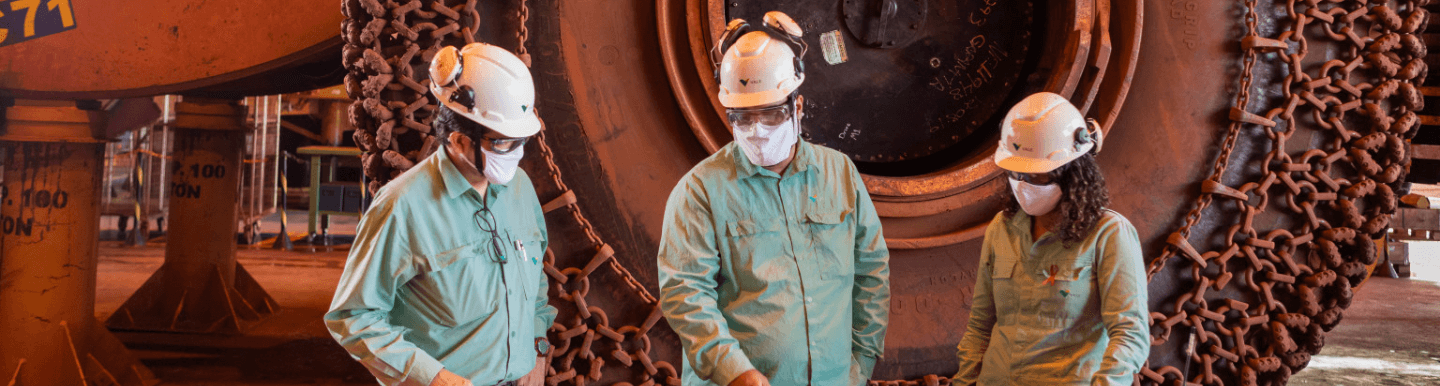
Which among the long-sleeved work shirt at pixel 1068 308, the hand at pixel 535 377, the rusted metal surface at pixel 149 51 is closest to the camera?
the long-sleeved work shirt at pixel 1068 308

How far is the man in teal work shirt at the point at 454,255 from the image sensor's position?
168cm

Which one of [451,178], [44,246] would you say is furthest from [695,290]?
[44,246]

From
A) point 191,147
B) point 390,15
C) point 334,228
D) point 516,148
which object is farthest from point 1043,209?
point 334,228

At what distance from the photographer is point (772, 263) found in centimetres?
198

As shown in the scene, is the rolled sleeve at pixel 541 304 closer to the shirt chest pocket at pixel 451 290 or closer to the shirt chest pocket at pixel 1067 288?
the shirt chest pocket at pixel 451 290

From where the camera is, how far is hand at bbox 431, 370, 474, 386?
65.7 inches

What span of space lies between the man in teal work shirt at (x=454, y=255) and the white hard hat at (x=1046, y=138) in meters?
1.05

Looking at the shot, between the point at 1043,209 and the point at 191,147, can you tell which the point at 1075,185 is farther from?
the point at 191,147

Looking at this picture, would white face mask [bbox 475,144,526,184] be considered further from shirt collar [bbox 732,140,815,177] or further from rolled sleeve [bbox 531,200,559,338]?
shirt collar [bbox 732,140,815,177]

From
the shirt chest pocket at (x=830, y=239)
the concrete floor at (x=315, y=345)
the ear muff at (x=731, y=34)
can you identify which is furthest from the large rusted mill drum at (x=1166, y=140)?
the concrete floor at (x=315, y=345)

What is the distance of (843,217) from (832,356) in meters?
0.30

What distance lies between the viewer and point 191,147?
5934 millimetres

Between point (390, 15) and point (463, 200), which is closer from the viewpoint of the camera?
point (463, 200)

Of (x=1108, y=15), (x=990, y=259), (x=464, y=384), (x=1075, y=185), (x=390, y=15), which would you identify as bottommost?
(x=464, y=384)
